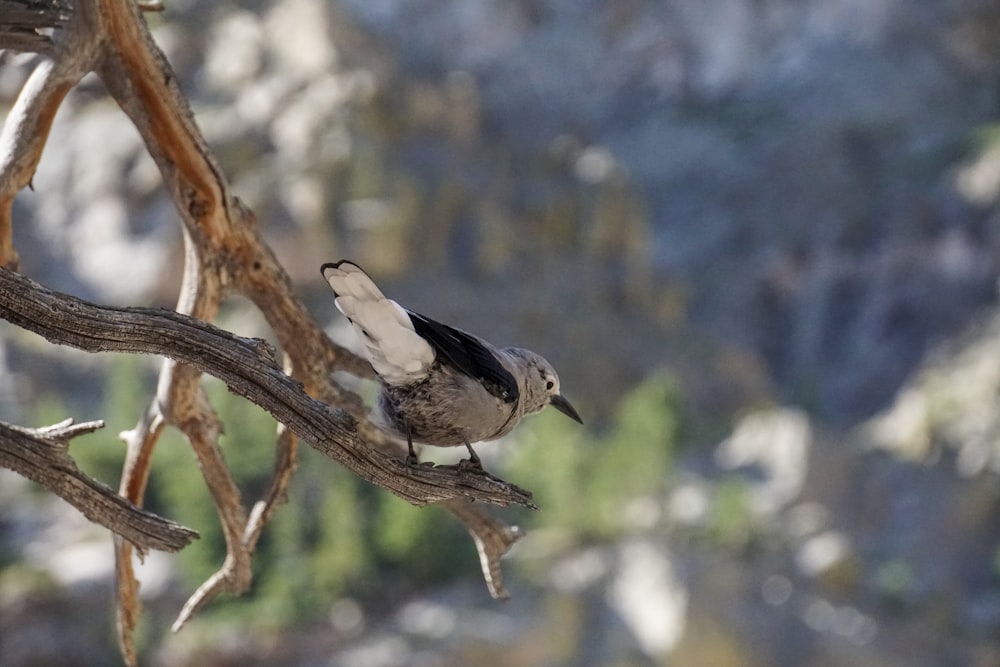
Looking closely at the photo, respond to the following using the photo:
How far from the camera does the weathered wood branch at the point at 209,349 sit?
1.86m

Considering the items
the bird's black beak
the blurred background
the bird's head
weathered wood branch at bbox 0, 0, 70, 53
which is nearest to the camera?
weathered wood branch at bbox 0, 0, 70, 53

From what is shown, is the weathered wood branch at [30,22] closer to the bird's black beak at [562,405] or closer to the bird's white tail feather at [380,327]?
the bird's white tail feather at [380,327]

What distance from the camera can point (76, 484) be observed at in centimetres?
202

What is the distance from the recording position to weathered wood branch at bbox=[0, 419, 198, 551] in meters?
1.97

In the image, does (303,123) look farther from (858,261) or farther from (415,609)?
(858,261)

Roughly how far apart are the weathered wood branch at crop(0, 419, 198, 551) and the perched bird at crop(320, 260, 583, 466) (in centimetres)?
44

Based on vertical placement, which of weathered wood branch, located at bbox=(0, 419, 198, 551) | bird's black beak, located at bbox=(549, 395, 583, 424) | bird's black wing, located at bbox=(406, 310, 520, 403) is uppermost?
bird's black beak, located at bbox=(549, 395, 583, 424)

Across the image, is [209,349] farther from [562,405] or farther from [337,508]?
[337,508]

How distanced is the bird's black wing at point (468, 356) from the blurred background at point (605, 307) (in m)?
3.05

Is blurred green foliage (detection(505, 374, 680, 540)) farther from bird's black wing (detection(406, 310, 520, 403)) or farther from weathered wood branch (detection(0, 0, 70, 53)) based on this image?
weathered wood branch (detection(0, 0, 70, 53))

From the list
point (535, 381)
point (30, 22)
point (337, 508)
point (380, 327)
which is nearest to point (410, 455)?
point (380, 327)

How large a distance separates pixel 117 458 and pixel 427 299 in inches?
186

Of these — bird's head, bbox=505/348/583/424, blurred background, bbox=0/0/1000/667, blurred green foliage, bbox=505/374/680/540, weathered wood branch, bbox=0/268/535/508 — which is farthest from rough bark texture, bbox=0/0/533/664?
blurred green foliage, bbox=505/374/680/540

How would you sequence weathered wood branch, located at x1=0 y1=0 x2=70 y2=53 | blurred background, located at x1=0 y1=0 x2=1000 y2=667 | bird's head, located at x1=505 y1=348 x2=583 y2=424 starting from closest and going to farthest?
weathered wood branch, located at x1=0 y1=0 x2=70 y2=53 < bird's head, located at x1=505 y1=348 x2=583 y2=424 < blurred background, located at x1=0 y1=0 x2=1000 y2=667
